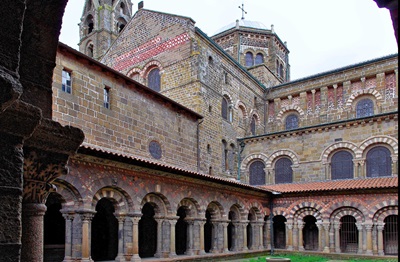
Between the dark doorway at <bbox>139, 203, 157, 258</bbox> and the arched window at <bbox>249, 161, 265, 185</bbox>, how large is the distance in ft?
28.4

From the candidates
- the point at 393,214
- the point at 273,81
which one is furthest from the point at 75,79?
the point at 273,81

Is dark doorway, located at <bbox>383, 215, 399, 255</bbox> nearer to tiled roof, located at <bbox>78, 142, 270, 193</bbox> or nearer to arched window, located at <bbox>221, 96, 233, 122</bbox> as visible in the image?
tiled roof, located at <bbox>78, 142, 270, 193</bbox>

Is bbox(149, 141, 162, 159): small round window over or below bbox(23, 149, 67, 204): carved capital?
over

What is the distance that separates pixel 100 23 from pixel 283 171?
70.0 feet

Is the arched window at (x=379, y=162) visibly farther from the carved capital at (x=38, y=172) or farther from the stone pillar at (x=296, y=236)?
the carved capital at (x=38, y=172)

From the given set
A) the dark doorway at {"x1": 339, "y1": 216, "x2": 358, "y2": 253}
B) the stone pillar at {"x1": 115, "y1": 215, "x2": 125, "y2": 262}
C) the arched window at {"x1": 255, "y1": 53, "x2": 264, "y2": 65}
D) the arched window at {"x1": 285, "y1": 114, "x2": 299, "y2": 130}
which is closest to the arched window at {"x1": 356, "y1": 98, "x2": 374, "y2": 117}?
the arched window at {"x1": 285, "y1": 114, "x2": 299, "y2": 130}

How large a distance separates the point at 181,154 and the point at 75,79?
6.51 meters

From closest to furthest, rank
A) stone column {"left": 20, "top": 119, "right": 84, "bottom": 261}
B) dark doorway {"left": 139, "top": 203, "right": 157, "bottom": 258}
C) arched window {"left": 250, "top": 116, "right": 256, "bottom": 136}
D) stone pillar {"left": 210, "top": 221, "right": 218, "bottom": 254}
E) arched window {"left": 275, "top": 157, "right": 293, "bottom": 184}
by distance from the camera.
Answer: stone column {"left": 20, "top": 119, "right": 84, "bottom": 261} < dark doorway {"left": 139, "top": 203, "right": 157, "bottom": 258} < stone pillar {"left": 210, "top": 221, "right": 218, "bottom": 254} < arched window {"left": 275, "top": 157, "right": 293, "bottom": 184} < arched window {"left": 250, "top": 116, "right": 256, "bottom": 136}

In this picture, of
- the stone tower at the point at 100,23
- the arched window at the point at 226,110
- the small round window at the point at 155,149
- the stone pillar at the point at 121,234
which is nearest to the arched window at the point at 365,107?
the arched window at the point at 226,110

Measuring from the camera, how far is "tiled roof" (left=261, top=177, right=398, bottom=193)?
1819 centimetres

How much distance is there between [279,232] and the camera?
22.7 meters

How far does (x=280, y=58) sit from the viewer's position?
33719 millimetres

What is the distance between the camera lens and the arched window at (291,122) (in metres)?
26.5

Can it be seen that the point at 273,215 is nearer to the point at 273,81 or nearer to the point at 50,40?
the point at 273,81
